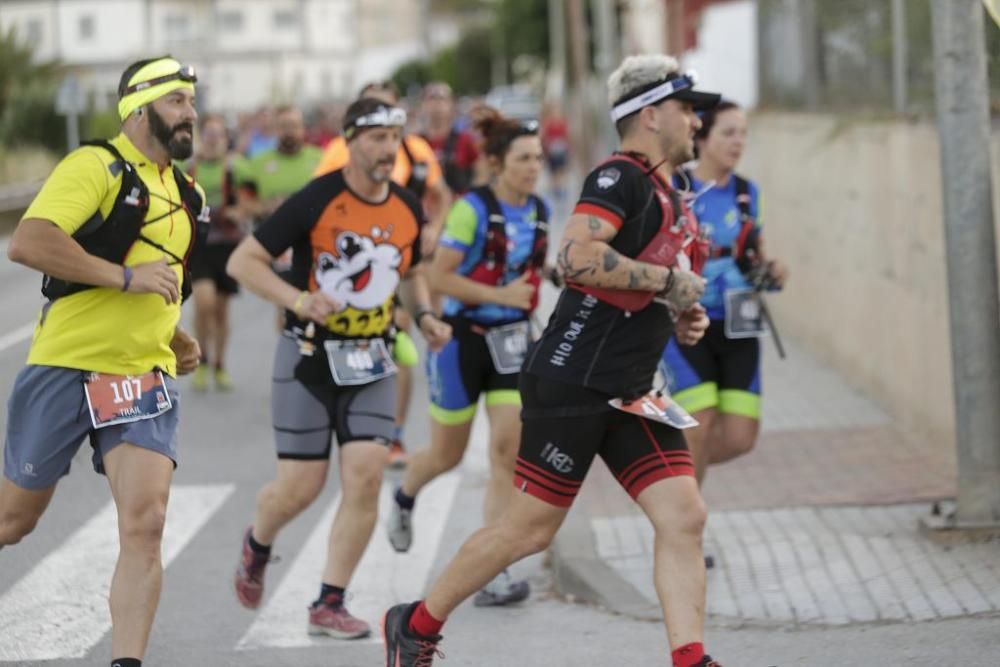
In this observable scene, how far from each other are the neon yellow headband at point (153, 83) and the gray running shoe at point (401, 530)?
2.43 metres

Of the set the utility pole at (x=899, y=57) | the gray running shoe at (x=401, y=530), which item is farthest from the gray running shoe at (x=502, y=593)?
the utility pole at (x=899, y=57)

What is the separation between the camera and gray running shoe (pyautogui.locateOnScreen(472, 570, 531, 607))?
721 cm

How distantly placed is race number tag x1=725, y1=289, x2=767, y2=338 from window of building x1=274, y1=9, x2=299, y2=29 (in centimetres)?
10028

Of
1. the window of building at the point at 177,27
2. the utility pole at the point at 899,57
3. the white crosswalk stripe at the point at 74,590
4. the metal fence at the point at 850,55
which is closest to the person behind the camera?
the white crosswalk stripe at the point at 74,590

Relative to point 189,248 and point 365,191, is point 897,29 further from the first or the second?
A: point 189,248

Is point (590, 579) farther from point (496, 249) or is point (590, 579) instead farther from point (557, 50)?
point (557, 50)

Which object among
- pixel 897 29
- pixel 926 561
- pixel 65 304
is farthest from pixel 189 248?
pixel 897 29

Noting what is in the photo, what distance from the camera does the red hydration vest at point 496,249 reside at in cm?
744

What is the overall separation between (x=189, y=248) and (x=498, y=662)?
180 centimetres

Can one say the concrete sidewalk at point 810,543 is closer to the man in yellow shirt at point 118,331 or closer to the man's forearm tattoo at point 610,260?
the man's forearm tattoo at point 610,260

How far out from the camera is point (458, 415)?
7.45 m

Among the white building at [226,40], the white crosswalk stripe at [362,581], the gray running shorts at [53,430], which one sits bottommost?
the white crosswalk stripe at [362,581]

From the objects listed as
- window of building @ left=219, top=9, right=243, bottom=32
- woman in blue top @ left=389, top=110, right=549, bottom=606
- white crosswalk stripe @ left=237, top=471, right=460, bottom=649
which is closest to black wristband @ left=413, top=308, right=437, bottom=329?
woman in blue top @ left=389, top=110, right=549, bottom=606

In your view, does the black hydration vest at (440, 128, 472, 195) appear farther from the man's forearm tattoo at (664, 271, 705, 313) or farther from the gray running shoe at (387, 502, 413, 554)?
the man's forearm tattoo at (664, 271, 705, 313)
